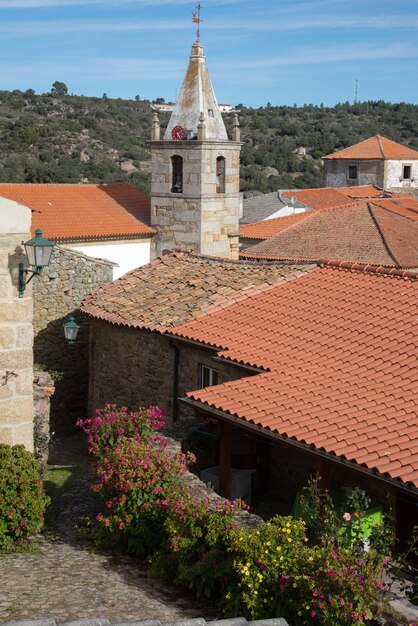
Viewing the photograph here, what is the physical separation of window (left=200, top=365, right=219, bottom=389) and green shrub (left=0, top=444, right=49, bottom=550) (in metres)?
4.06

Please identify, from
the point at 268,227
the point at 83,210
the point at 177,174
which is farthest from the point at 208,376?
the point at 268,227

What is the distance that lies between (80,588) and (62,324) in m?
10.8

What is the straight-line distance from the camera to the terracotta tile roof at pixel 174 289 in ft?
45.4

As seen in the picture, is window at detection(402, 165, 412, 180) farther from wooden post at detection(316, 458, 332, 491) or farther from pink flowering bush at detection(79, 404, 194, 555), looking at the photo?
pink flowering bush at detection(79, 404, 194, 555)

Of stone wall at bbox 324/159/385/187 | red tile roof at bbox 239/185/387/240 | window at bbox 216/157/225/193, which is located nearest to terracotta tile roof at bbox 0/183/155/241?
window at bbox 216/157/225/193

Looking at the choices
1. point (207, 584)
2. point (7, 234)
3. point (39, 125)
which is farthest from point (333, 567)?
point (39, 125)

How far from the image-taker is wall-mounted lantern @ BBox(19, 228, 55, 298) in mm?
8866

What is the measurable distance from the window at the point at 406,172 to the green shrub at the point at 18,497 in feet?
167

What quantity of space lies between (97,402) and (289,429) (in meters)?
6.67

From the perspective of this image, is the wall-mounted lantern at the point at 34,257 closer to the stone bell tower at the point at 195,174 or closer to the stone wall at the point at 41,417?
the stone wall at the point at 41,417

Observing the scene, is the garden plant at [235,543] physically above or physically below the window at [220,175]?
below

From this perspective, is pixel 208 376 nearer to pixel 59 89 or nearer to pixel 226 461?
pixel 226 461

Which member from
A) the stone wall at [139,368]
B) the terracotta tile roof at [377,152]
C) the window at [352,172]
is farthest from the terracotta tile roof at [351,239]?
the window at [352,172]

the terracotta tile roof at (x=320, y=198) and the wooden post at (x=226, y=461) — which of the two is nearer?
the wooden post at (x=226, y=461)
